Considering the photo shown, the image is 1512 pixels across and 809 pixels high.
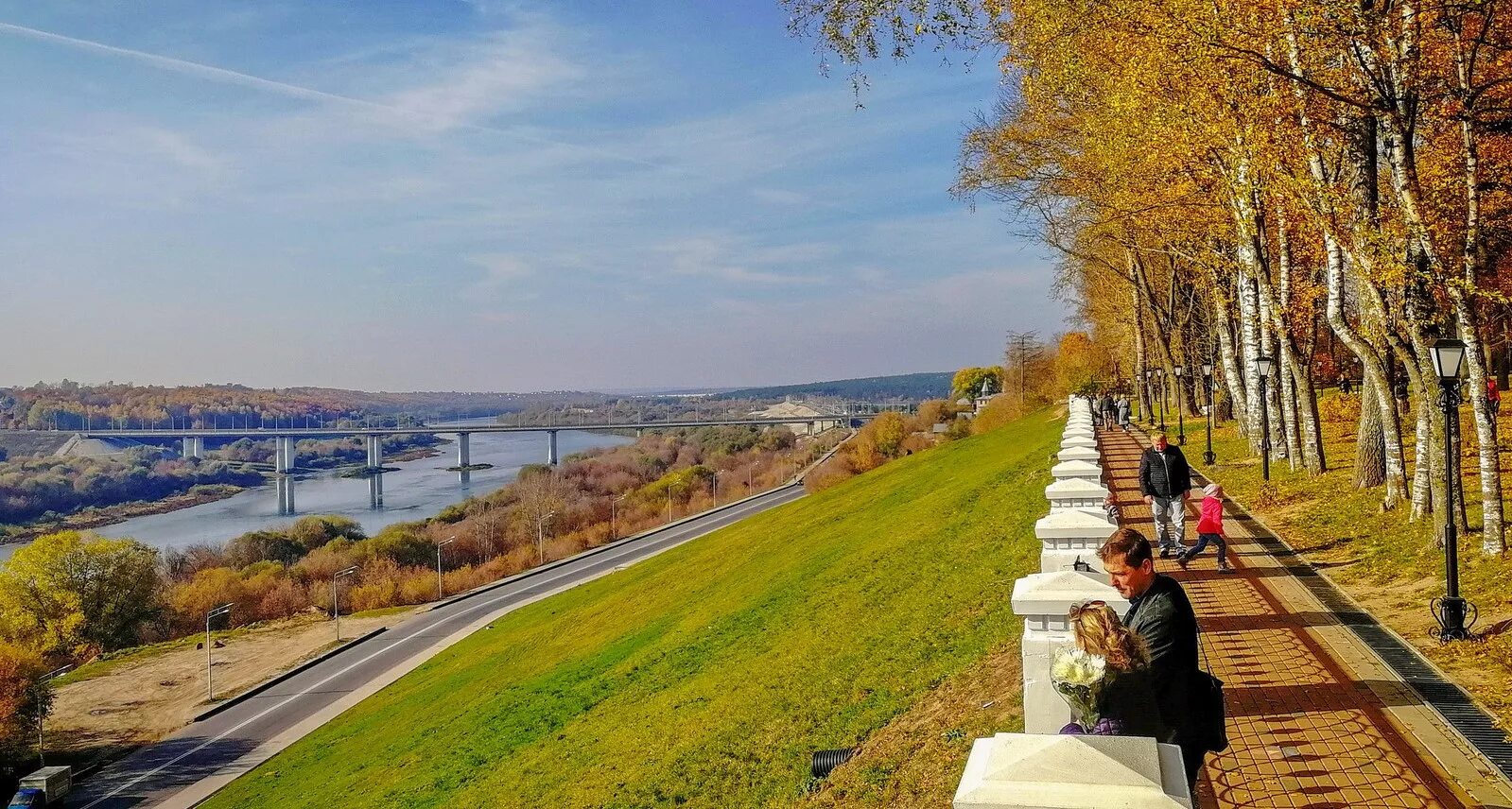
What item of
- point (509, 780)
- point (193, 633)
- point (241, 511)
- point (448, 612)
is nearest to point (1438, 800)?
point (509, 780)

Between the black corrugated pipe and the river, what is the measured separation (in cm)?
9234

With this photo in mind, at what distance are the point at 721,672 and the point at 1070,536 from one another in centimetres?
803

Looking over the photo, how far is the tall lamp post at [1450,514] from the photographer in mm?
8297

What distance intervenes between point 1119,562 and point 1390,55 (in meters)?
8.84

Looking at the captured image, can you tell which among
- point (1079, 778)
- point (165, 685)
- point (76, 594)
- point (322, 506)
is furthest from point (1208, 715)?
point (322, 506)

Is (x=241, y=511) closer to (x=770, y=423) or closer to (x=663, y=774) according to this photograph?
(x=770, y=423)

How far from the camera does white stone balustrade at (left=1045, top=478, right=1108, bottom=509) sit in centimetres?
1064

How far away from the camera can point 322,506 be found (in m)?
116

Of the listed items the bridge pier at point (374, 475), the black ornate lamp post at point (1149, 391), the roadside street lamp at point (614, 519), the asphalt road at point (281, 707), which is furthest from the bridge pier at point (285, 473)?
the black ornate lamp post at point (1149, 391)

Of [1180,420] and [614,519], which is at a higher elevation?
[1180,420]

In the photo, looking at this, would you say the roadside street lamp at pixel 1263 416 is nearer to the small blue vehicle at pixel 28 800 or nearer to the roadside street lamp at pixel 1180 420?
the roadside street lamp at pixel 1180 420

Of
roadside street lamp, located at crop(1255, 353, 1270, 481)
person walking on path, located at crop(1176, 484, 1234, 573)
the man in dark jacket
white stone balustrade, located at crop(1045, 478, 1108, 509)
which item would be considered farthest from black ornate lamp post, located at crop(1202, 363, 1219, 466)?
the man in dark jacket

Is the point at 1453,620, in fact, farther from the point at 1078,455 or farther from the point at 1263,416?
the point at 1263,416

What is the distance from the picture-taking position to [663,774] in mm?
10992
